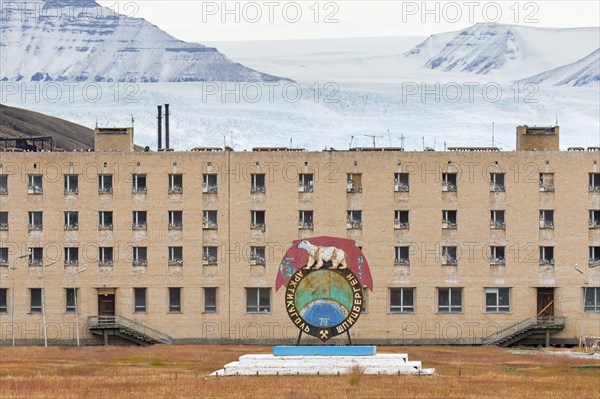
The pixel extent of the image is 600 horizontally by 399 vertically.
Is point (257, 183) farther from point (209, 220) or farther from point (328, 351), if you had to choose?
point (328, 351)

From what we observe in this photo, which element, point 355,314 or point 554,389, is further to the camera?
point 355,314

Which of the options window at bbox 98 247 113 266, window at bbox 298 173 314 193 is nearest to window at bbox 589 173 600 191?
window at bbox 298 173 314 193

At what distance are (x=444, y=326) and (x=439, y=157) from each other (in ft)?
39.9

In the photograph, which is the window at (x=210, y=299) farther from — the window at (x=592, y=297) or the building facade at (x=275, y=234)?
the window at (x=592, y=297)

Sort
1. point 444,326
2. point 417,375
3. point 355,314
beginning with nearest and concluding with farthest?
point 417,375
point 355,314
point 444,326

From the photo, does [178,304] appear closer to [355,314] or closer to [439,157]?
[439,157]

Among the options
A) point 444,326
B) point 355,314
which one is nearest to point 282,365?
point 355,314

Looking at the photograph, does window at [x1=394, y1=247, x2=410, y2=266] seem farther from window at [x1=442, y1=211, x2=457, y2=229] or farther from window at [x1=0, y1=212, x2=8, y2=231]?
window at [x1=0, y1=212, x2=8, y2=231]

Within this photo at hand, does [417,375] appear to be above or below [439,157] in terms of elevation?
below

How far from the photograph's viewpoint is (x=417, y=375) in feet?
290

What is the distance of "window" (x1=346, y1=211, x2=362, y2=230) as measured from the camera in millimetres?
130500

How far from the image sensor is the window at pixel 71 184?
130625mm

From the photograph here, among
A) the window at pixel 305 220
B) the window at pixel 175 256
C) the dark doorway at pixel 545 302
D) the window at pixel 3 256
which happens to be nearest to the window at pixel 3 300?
the window at pixel 3 256

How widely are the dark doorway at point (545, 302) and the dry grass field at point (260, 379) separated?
Result: 16335 millimetres
